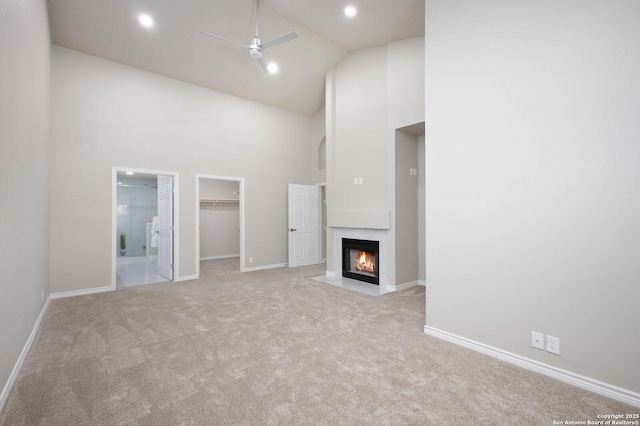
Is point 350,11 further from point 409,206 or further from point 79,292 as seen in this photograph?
point 79,292

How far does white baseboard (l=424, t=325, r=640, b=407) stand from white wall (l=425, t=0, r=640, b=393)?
0.04 metres

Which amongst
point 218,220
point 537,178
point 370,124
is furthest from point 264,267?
point 537,178

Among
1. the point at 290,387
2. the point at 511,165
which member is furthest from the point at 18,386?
the point at 511,165

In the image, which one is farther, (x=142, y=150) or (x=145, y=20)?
(x=142, y=150)

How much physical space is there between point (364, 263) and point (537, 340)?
325 cm

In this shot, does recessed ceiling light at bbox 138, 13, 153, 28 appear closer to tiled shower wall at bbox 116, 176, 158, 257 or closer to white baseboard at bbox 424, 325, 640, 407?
tiled shower wall at bbox 116, 176, 158, 257

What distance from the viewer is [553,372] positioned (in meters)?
2.15

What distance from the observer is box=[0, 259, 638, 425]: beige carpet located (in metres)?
1.76

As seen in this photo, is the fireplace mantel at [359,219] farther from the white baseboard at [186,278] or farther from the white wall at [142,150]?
the white baseboard at [186,278]

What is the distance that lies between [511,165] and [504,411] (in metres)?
1.74

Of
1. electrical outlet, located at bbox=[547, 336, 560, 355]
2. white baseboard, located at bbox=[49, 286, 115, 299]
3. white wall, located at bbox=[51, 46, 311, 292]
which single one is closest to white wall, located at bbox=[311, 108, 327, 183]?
white wall, located at bbox=[51, 46, 311, 292]

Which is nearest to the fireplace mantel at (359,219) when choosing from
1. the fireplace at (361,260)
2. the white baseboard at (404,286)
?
the fireplace at (361,260)

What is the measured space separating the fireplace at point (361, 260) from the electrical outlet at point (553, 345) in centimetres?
293

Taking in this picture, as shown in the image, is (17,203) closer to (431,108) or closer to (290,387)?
(290,387)
